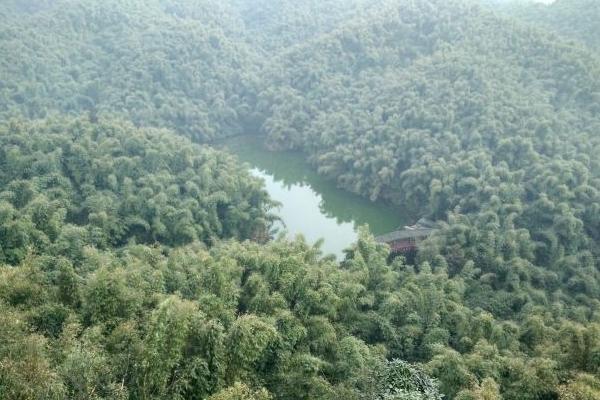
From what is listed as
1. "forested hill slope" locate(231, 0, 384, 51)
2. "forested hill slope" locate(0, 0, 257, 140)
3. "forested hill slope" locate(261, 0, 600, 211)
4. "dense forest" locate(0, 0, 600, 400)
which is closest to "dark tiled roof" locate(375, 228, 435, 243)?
"dense forest" locate(0, 0, 600, 400)

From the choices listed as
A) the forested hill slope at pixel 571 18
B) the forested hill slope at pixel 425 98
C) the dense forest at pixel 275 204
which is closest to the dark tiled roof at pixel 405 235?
the dense forest at pixel 275 204

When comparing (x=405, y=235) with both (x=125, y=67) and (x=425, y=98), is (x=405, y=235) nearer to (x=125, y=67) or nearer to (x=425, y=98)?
(x=425, y=98)

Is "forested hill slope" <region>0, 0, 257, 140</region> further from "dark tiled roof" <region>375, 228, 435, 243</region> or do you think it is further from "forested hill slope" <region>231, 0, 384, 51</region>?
"dark tiled roof" <region>375, 228, 435, 243</region>

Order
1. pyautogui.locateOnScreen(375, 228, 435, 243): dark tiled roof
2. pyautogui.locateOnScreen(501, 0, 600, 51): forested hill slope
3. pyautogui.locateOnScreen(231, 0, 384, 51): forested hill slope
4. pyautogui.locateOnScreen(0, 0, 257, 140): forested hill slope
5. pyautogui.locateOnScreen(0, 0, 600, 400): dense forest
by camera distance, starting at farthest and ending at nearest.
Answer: pyautogui.locateOnScreen(231, 0, 384, 51): forested hill slope → pyautogui.locateOnScreen(0, 0, 257, 140): forested hill slope → pyautogui.locateOnScreen(501, 0, 600, 51): forested hill slope → pyautogui.locateOnScreen(375, 228, 435, 243): dark tiled roof → pyautogui.locateOnScreen(0, 0, 600, 400): dense forest

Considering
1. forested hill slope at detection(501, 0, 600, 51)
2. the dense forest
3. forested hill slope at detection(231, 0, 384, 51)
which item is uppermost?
forested hill slope at detection(501, 0, 600, 51)

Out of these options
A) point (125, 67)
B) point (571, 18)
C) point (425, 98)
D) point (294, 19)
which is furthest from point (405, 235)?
point (294, 19)

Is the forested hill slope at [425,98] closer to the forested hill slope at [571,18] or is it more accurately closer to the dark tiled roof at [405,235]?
the dark tiled roof at [405,235]
